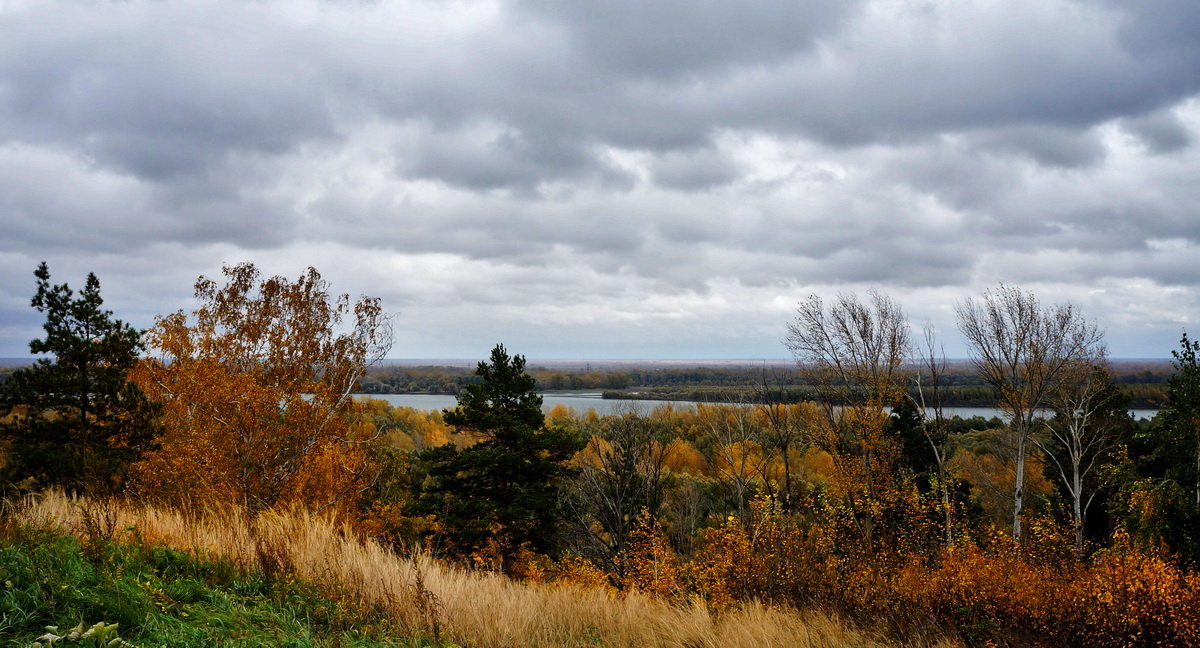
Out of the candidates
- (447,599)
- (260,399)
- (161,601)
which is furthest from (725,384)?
(161,601)

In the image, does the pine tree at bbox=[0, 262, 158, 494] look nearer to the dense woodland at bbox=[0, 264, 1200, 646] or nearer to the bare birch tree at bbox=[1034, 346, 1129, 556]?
the dense woodland at bbox=[0, 264, 1200, 646]

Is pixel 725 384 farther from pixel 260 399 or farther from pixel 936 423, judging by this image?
pixel 260 399

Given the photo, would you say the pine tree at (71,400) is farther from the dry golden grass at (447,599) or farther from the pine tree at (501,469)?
the dry golden grass at (447,599)

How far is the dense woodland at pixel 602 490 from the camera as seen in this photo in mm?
8539

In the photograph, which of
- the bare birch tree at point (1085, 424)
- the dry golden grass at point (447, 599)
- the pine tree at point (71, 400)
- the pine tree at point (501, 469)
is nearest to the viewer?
the dry golden grass at point (447, 599)

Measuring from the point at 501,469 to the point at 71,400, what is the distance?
14.9 meters

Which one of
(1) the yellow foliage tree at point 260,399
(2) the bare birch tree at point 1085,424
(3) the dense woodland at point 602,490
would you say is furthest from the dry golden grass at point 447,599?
(2) the bare birch tree at point 1085,424

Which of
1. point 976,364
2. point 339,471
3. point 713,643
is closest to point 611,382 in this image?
point 976,364

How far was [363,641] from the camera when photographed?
16.0ft

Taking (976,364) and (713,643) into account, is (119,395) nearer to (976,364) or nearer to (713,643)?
(713,643)

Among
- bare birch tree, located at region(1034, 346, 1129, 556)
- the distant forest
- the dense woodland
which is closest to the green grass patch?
the dense woodland

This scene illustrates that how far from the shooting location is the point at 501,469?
27.0m

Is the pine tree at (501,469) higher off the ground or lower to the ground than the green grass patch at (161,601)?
lower

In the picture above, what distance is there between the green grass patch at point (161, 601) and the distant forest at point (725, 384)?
2186 centimetres
